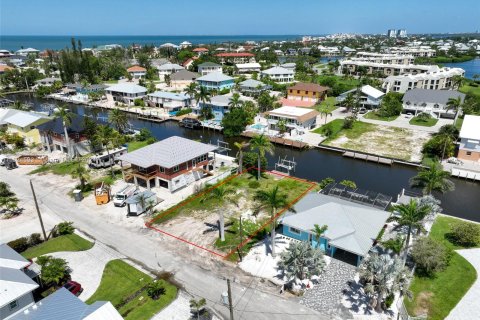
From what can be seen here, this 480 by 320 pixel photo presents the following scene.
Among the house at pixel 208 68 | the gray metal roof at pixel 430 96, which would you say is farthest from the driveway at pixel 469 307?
the house at pixel 208 68

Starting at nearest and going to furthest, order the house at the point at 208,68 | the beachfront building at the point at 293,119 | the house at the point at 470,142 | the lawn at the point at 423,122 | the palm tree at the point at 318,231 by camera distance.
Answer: the palm tree at the point at 318,231
the house at the point at 470,142
the beachfront building at the point at 293,119
the lawn at the point at 423,122
the house at the point at 208,68

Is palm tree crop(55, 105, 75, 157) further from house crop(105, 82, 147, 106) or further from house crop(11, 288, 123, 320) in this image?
house crop(105, 82, 147, 106)

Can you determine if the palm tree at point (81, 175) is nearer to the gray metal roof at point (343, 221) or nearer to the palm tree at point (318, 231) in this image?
the gray metal roof at point (343, 221)

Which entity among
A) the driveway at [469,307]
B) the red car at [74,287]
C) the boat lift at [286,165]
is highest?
the red car at [74,287]

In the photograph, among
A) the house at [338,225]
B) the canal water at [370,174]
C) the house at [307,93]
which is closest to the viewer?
the house at [338,225]

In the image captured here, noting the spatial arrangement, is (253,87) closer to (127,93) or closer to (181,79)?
(181,79)

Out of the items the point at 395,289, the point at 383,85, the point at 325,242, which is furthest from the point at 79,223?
the point at 383,85

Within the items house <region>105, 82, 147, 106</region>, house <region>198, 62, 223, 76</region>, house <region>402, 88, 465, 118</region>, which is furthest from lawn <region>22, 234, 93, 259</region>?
house <region>198, 62, 223, 76</region>
